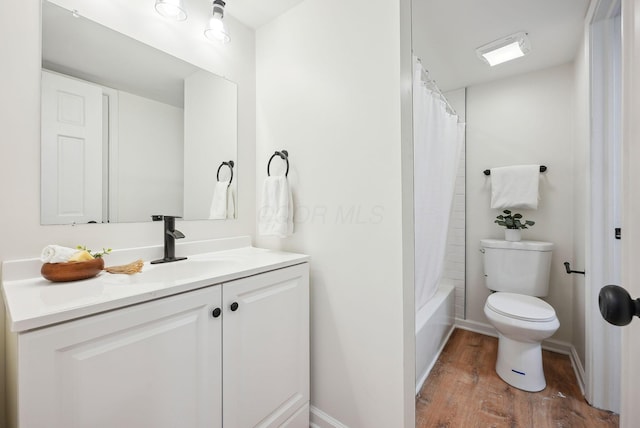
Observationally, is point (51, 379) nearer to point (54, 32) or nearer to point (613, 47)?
point (54, 32)

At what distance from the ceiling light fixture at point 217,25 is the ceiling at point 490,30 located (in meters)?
1.09

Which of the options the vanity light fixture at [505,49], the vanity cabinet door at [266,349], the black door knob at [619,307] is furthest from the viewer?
the vanity light fixture at [505,49]

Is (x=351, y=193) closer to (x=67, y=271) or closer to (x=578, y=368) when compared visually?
(x=67, y=271)

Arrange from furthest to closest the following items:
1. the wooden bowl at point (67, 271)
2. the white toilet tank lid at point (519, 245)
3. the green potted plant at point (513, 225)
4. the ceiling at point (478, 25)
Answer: the green potted plant at point (513, 225) < the white toilet tank lid at point (519, 245) < the ceiling at point (478, 25) < the wooden bowl at point (67, 271)

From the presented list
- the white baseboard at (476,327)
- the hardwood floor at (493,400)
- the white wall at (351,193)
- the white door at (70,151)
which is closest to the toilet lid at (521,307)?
the hardwood floor at (493,400)

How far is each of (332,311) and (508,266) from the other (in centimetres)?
167

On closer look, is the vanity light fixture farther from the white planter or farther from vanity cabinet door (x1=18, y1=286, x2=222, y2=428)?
vanity cabinet door (x1=18, y1=286, x2=222, y2=428)

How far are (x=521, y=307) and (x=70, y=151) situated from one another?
2610mm

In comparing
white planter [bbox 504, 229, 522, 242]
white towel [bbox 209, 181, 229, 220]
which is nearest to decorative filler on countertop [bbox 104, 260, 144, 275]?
white towel [bbox 209, 181, 229, 220]

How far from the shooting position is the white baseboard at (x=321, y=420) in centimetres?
130

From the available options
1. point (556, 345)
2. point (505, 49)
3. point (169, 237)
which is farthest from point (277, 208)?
point (556, 345)

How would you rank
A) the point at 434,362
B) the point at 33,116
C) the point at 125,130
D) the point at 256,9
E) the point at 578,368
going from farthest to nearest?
the point at 434,362
the point at 578,368
the point at 256,9
the point at 125,130
the point at 33,116

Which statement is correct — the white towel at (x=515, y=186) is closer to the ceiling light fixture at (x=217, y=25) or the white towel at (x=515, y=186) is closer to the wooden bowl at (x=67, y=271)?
the ceiling light fixture at (x=217, y=25)

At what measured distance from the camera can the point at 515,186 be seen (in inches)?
86.0
